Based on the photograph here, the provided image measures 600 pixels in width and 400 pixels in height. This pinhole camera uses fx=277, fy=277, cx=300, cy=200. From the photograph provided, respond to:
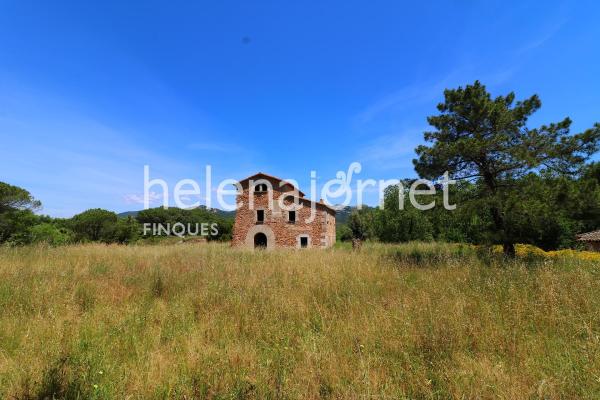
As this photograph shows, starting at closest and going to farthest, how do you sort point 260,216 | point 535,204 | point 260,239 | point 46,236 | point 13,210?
point 535,204, point 13,210, point 46,236, point 260,216, point 260,239

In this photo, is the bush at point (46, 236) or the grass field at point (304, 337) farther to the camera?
the bush at point (46, 236)

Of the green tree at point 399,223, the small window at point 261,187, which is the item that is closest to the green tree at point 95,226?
the small window at point 261,187

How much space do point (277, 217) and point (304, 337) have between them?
660 inches

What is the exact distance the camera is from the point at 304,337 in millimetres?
2934

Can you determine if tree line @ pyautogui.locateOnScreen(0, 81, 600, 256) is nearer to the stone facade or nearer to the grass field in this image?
the grass field

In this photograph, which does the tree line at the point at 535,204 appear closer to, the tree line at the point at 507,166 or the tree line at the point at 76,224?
the tree line at the point at 507,166

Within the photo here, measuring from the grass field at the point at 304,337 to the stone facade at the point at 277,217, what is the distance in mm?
14598

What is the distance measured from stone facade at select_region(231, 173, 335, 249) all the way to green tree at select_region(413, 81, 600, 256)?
11971 mm

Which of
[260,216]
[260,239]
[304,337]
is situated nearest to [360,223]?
[260,239]

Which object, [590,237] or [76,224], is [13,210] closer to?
[76,224]

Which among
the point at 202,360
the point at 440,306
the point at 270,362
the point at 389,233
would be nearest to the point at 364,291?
the point at 440,306

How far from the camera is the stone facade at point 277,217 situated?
19516mm

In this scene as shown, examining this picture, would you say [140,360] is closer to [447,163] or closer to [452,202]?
[452,202]

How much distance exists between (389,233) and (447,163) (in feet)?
77.4
